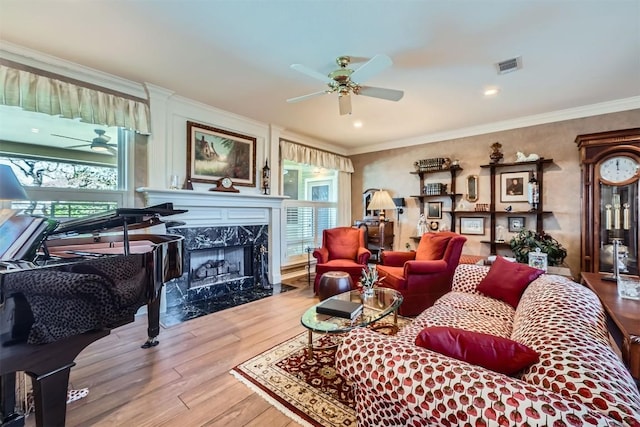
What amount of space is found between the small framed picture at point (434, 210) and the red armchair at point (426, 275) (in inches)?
65.5

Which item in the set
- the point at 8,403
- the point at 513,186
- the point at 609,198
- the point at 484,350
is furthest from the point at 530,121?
the point at 8,403

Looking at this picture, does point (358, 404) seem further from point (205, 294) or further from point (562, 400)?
point (205, 294)

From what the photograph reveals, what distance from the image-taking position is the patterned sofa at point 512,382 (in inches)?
30.2

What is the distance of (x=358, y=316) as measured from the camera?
222 centimetres

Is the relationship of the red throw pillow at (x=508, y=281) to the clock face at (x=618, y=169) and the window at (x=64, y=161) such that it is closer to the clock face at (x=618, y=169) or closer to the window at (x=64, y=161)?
the clock face at (x=618, y=169)

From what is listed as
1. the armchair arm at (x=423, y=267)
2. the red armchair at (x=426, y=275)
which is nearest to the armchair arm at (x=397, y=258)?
the red armchair at (x=426, y=275)

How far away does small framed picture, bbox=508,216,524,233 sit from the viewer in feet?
13.8

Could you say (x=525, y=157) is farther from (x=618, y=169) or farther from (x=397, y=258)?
(x=397, y=258)

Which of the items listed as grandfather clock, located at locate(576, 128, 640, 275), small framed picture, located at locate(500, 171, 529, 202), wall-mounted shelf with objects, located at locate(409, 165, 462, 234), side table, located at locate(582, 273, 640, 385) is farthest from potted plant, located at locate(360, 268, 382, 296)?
small framed picture, located at locate(500, 171, 529, 202)

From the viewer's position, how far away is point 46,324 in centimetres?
126

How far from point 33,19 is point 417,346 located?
343 cm

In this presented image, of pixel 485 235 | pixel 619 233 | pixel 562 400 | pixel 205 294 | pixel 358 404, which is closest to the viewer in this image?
pixel 562 400

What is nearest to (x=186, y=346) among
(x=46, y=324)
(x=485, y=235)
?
(x=46, y=324)

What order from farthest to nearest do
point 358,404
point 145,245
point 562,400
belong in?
point 145,245 → point 358,404 → point 562,400
